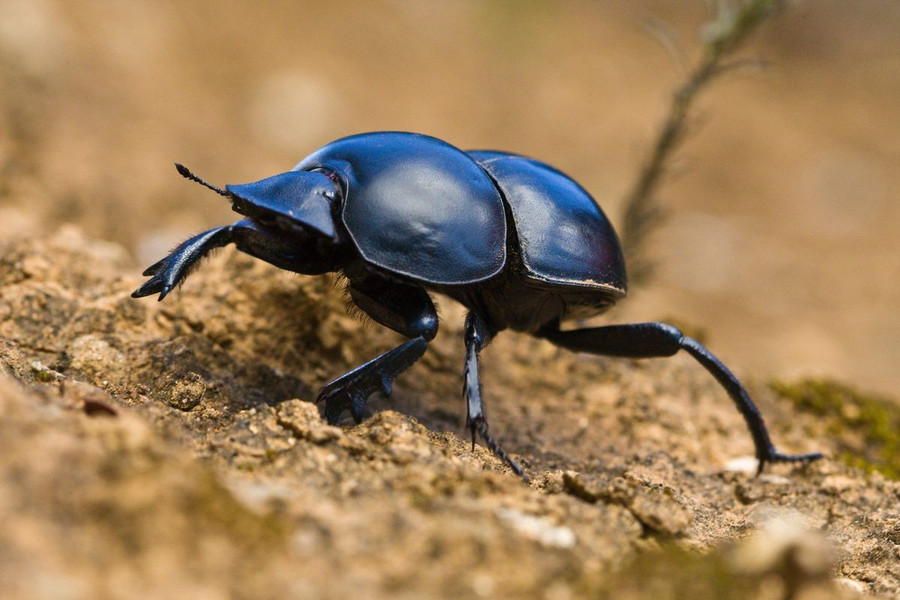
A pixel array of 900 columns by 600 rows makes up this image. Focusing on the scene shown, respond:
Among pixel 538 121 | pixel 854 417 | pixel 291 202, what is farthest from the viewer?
pixel 538 121

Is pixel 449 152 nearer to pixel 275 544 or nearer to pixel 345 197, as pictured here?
pixel 345 197

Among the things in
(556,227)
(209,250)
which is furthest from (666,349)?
(209,250)

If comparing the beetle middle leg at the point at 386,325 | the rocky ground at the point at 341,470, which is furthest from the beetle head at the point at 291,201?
the rocky ground at the point at 341,470

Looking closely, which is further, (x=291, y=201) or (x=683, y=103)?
(x=683, y=103)

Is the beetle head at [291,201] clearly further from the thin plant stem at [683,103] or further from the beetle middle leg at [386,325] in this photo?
the thin plant stem at [683,103]

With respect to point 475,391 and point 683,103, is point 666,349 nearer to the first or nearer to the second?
point 475,391
